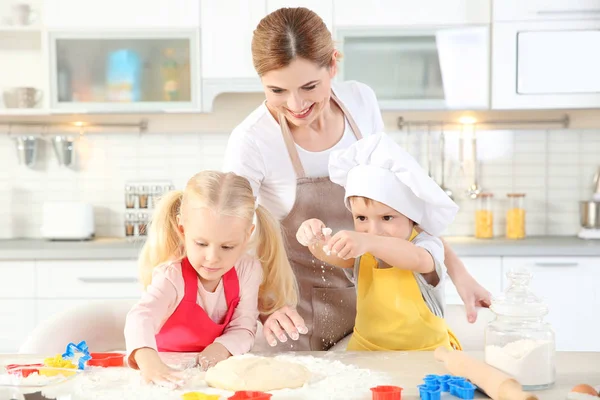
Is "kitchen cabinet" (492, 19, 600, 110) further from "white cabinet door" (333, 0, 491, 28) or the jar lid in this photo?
the jar lid

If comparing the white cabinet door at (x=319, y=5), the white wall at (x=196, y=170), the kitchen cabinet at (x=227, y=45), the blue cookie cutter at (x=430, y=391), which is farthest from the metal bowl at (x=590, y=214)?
the blue cookie cutter at (x=430, y=391)

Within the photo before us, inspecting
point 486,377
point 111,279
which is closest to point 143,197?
point 111,279

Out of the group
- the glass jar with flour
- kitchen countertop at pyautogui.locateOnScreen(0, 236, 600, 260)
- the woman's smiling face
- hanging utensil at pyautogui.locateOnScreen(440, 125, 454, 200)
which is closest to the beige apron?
the woman's smiling face

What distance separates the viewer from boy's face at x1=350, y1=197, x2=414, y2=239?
5.53 feet

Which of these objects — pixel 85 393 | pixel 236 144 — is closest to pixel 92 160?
pixel 236 144

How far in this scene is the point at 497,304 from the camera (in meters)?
1.23

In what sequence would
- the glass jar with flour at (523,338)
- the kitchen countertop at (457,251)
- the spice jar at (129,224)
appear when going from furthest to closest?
1. the spice jar at (129,224)
2. the kitchen countertop at (457,251)
3. the glass jar with flour at (523,338)

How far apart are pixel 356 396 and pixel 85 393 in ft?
1.38

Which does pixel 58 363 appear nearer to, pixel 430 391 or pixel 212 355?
pixel 212 355

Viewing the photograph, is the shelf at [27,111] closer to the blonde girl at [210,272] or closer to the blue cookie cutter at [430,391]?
the blonde girl at [210,272]

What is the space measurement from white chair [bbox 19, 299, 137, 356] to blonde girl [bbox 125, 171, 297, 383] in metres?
0.25

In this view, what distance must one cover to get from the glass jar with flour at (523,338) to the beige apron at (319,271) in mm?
739

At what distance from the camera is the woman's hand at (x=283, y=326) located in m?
1.47

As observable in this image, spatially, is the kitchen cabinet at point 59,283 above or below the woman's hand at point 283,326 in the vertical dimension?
below
